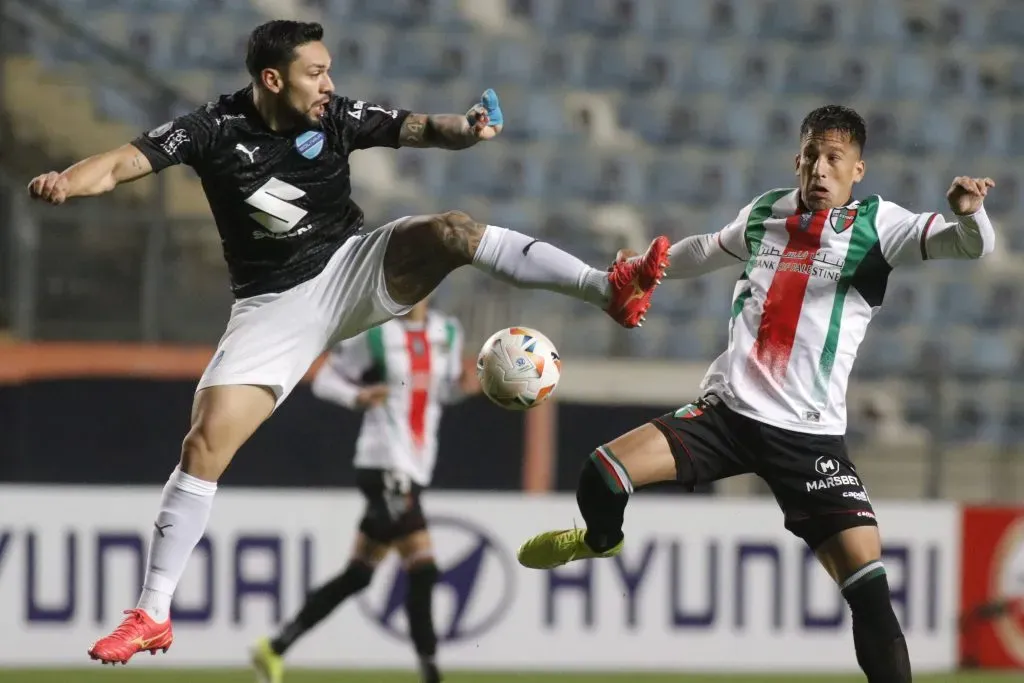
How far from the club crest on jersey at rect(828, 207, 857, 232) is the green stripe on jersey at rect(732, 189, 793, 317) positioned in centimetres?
24

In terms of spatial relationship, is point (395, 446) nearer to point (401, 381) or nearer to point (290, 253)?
point (401, 381)

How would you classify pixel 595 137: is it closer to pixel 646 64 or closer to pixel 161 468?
pixel 646 64

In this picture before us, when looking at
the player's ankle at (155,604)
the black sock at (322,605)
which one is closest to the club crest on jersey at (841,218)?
the player's ankle at (155,604)

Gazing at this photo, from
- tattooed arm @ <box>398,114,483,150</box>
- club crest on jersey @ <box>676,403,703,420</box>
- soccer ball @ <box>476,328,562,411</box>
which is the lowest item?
club crest on jersey @ <box>676,403,703,420</box>

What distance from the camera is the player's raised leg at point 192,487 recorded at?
5.79 m

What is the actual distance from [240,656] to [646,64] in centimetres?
765

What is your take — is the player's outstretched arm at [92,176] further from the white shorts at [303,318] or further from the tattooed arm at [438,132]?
the tattooed arm at [438,132]

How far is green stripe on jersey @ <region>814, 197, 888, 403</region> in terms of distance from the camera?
5.80 m

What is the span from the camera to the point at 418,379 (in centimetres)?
904

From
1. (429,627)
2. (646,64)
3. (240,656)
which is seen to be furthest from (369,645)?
(646,64)

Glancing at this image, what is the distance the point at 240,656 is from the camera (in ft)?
32.9

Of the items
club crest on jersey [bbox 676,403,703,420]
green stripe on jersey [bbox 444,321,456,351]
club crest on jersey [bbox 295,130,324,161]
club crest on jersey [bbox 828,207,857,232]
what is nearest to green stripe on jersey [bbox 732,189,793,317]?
club crest on jersey [bbox 828,207,857,232]

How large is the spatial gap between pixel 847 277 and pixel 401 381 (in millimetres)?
3708

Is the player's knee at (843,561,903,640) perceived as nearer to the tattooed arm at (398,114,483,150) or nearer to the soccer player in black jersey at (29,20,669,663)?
the soccer player in black jersey at (29,20,669,663)
